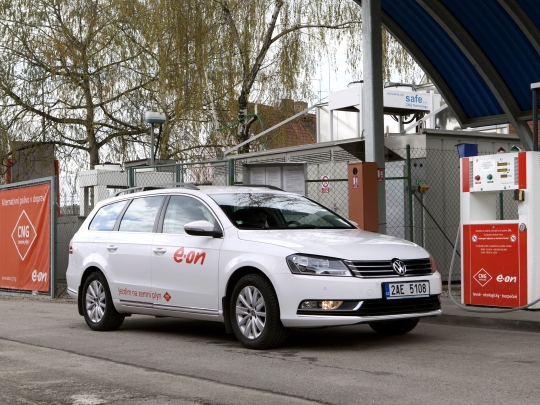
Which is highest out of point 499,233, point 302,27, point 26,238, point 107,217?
point 302,27

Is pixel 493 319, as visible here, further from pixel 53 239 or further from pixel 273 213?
pixel 53 239

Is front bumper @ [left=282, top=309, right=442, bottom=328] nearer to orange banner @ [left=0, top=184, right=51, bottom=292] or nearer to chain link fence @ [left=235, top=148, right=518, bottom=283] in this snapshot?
chain link fence @ [left=235, top=148, right=518, bottom=283]

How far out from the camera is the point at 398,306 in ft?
27.1

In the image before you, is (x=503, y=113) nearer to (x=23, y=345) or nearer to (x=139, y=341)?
(x=139, y=341)

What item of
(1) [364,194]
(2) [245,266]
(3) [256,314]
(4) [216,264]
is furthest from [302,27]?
(3) [256,314]

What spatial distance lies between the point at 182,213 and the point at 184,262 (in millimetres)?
714

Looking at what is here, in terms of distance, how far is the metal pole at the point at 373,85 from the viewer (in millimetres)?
12516

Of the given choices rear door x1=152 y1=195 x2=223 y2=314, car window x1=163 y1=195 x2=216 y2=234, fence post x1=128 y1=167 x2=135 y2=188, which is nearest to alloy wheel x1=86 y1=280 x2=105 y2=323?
rear door x1=152 y1=195 x2=223 y2=314

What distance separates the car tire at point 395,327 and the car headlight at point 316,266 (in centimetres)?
133

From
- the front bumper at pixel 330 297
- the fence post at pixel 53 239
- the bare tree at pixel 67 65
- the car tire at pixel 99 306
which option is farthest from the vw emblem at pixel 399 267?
the bare tree at pixel 67 65

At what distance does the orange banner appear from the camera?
17359 mm

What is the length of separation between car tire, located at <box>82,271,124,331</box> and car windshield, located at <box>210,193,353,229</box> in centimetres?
199

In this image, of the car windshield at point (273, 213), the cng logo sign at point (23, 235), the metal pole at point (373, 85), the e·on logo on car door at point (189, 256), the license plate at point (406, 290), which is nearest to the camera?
the license plate at point (406, 290)

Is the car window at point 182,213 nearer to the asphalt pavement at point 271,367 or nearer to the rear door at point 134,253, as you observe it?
the rear door at point 134,253
